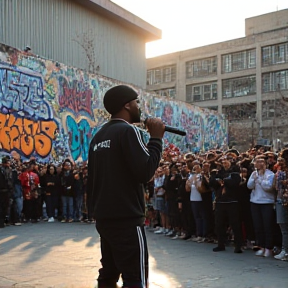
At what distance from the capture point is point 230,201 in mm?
9211

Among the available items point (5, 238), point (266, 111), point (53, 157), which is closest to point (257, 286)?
point (5, 238)

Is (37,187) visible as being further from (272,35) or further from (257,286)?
(272,35)

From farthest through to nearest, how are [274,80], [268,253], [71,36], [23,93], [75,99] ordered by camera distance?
[274,80] → [71,36] → [75,99] → [23,93] → [268,253]

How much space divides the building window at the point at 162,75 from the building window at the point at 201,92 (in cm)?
326

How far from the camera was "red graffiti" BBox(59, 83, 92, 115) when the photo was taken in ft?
62.4

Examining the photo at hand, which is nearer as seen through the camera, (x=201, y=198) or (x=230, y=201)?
(x=230, y=201)

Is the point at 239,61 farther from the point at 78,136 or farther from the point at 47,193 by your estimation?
the point at 47,193

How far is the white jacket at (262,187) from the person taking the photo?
881cm

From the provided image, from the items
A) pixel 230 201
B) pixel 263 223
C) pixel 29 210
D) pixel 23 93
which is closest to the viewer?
pixel 263 223

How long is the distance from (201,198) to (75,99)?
411 inches

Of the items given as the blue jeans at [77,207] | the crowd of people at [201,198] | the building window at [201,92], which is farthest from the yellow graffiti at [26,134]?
the building window at [201,92]

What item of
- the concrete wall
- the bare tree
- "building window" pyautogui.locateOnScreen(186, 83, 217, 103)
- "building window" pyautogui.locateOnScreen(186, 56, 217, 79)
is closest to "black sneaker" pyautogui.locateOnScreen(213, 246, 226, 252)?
the bare tree

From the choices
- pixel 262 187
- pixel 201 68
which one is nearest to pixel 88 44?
pixel 262 187

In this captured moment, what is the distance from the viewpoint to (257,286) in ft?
20.8
